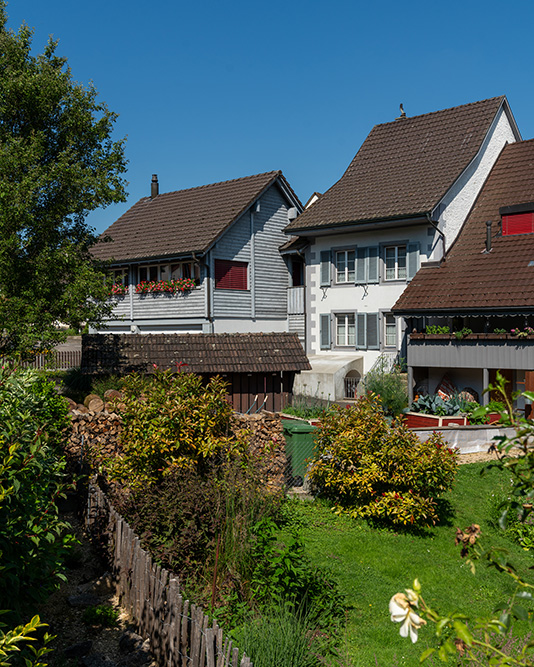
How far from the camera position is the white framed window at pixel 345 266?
24328 mm

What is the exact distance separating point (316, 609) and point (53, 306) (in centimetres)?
1015

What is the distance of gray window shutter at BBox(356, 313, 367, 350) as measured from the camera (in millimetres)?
23688

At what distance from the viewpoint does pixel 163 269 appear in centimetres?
2770

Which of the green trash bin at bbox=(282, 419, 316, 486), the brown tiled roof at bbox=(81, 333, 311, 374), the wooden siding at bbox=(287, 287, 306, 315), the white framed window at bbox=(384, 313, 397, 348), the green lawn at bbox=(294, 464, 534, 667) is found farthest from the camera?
the wooden siding at bbox=(287, 287, 306, 315)

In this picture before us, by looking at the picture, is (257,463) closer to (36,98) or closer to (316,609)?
(316,609)

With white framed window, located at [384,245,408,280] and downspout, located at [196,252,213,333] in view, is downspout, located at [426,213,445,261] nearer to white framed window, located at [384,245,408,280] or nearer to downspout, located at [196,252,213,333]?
white framed window, located at [384,245,408,280]

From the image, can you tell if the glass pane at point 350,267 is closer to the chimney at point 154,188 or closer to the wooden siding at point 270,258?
the wooden siding at point 270,258

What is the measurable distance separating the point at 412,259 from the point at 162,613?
18.3m

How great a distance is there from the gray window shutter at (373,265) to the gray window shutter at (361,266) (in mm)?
182

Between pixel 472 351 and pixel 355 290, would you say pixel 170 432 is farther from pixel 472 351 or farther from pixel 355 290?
pixel 355 290

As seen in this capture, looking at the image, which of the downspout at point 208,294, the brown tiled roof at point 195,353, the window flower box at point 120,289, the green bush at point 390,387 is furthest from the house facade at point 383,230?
the window flower box at point 120,289

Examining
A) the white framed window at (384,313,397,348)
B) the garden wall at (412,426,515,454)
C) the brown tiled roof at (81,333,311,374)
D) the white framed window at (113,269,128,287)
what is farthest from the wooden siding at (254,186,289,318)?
the garden wall at (412,426,515,454)

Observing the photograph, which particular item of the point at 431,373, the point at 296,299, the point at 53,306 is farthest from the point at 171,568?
the point at 296,299

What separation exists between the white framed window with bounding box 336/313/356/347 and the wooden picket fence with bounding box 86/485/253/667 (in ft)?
56.1
